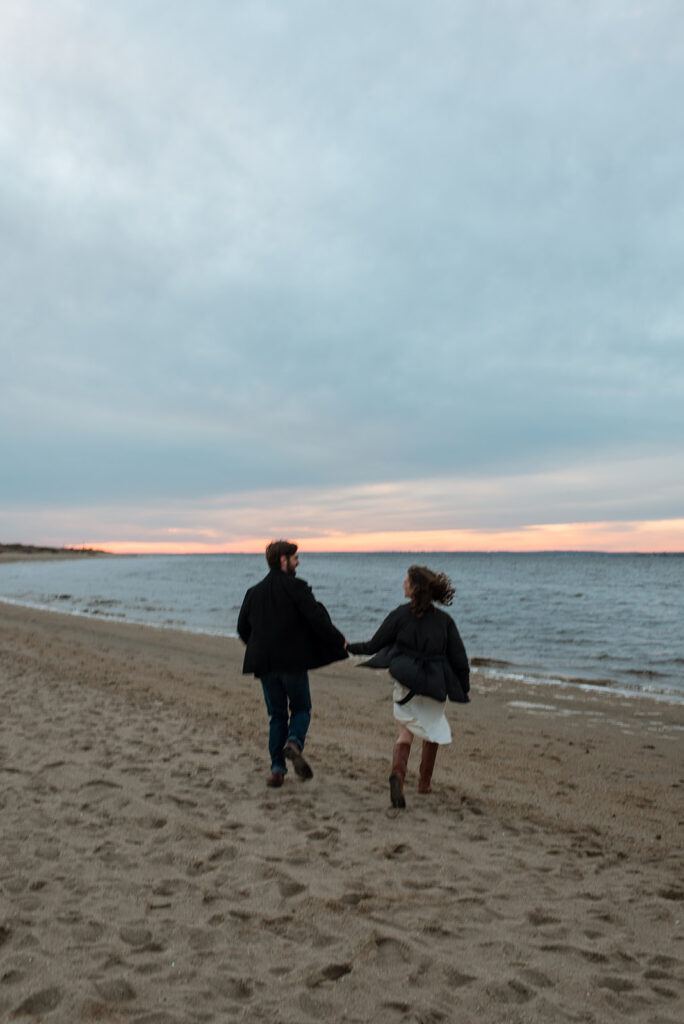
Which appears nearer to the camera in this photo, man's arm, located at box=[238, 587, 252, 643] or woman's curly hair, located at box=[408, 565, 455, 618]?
woman's curly hair, located at box=[408, 565, 455, 618]

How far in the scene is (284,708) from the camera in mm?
5906

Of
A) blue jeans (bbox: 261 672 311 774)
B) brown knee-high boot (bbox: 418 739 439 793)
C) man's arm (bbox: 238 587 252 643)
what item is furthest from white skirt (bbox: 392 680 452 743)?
man's arm (bbox: 238 587 252 643)

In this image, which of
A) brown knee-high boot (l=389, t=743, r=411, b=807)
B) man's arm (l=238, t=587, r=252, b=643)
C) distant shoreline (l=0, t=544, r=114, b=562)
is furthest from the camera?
distant shoreline (l=0, t=544, r=114, b=562)

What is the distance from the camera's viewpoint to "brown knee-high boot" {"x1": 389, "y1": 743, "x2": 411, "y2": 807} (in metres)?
5.47

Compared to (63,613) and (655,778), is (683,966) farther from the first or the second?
(63,613)

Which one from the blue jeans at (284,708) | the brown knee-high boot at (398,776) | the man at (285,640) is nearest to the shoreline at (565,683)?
the brown knee-high boot at (398,776)

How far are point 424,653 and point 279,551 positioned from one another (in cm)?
150

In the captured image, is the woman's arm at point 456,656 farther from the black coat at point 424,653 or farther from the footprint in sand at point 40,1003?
the footprint in sand at point 40,1003

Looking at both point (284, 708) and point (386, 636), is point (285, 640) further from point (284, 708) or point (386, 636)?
point (386, 636)

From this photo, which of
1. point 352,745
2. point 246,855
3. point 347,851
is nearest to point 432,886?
point 347,851

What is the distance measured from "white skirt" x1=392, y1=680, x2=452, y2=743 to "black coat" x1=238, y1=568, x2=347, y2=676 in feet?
2.16

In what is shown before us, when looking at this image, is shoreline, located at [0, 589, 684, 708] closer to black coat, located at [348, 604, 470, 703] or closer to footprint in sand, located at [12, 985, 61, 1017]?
black coat, located at [348, 604, 470, 703]

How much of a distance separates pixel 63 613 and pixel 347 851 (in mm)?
22621

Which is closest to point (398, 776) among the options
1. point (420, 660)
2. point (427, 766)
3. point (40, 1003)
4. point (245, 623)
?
point (427, 766)
